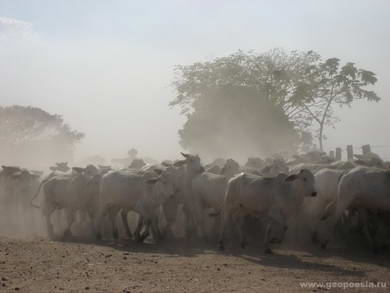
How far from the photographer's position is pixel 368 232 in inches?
496

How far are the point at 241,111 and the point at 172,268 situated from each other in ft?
97.0

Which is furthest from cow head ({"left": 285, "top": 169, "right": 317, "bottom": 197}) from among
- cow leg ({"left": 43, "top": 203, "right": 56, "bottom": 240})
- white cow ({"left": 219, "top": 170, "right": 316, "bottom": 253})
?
cow leg ({"left": 43, "top": 203, "right": 56, "bottom": 240})

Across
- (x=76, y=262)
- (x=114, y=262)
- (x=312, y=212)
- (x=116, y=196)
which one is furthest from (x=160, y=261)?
(x=312, y=212)

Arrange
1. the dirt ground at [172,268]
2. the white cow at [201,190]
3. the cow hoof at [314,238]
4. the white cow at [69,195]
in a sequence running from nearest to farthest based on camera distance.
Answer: the dirt ground at [172,268] → the cow hoof at [314,238] → the white cow at [201,190] → the white cow at [69,195]

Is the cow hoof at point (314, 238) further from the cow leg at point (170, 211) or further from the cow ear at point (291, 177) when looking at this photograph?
the cow leg at point (170, 211)

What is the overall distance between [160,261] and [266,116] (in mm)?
28436

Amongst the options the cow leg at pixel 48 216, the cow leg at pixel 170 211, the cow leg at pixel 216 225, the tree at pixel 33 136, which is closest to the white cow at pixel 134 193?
the cow leg at pixel 170 211

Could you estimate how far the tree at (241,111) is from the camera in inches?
1522

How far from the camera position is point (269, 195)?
12.5 meters

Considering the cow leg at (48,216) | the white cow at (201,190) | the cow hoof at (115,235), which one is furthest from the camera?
the cow leg at (48,216)

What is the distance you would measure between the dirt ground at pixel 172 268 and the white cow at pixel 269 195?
0.82 metres

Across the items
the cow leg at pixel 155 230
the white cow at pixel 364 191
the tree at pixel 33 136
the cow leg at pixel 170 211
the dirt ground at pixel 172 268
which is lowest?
the dirt ground at pixel 172 268

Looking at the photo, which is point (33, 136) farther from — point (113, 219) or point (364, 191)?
point (364, 191)

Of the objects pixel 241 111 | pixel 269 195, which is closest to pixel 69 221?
pixel 269 195
